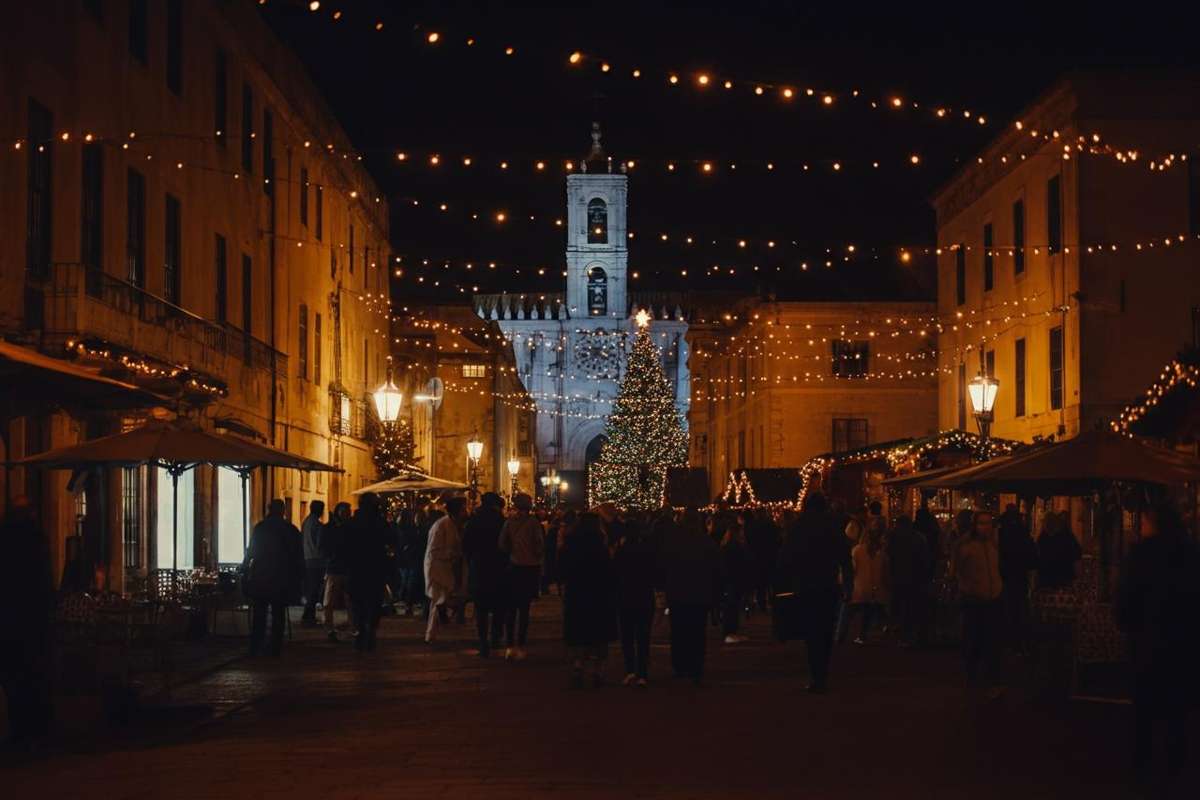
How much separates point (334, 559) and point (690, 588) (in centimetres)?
843

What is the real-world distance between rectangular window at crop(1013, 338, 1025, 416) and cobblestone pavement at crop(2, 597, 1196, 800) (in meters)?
21.3

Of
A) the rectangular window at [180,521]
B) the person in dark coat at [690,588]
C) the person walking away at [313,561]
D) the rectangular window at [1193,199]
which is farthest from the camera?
the rectangular window at [1193,199]

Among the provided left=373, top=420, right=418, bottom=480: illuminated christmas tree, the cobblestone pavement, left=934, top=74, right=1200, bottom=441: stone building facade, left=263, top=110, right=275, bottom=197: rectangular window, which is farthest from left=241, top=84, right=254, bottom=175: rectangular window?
the cobblestone pavement

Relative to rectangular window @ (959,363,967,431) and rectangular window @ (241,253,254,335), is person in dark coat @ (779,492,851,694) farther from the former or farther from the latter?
rectangular window @ (959,363,967,431)

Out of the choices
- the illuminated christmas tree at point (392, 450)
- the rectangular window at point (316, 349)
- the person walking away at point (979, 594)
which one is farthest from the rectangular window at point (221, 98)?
the illuminated christmas tree at point (392, 450)

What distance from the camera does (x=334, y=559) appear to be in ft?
79.6

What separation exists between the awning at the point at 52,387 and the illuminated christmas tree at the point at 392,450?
90.8ft

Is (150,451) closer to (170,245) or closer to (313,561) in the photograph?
(170,245)

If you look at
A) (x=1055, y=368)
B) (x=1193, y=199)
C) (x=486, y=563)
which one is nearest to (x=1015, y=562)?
(x=486, y=563)

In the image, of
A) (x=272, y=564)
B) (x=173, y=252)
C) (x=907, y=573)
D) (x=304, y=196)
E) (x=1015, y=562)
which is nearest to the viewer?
(x=1015, y=562)

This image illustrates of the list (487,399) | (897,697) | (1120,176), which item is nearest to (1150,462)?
(897,697)

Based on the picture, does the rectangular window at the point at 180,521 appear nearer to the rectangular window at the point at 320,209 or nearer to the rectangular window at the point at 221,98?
the rectangular window at the point at 221,98

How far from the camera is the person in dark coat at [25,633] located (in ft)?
39.5

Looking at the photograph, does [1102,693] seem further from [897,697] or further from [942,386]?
[942,386]
